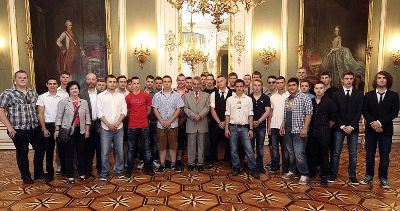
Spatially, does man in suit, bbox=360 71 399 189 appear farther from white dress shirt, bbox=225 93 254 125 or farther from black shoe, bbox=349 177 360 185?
white dress shirt, bbox=225 93 254 125

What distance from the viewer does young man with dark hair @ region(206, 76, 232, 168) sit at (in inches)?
198

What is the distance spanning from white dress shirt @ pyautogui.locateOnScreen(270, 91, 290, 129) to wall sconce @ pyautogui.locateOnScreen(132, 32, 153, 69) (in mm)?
3777

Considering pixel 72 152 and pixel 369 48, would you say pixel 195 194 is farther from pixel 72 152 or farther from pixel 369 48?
pixel 369 48

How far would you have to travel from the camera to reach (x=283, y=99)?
4.77m

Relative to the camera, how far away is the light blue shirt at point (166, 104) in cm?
487

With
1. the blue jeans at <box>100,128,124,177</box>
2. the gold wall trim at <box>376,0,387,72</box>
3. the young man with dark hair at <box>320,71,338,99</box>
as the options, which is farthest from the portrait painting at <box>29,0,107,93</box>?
the gold wall trim at <box>376,0,387,72</box>

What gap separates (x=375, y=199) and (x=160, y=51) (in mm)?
5604

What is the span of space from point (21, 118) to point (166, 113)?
7.24 ft

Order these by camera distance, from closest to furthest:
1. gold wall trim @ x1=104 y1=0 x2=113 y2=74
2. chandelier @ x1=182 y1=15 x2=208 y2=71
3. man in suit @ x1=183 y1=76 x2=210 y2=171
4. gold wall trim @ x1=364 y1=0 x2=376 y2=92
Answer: man in suit @ x1=183 y1=76 x2=210 y2=171, gold wall trim @ x1=104 y1=0 x2=113 y2=74, gold wall trim @ x1=364 y1=0 x2=376 y2=92, chandelier @ x1=182 y1=15 x2=208 y2=71

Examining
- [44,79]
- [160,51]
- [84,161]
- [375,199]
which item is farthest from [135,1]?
[375,199]

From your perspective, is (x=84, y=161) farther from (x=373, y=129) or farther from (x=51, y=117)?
(x=373, y=129)

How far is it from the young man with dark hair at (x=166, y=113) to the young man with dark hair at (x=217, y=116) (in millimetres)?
601

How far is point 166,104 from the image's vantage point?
4863 mm

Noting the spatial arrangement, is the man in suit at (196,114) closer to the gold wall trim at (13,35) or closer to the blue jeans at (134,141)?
the blue jeans at (134,141)
